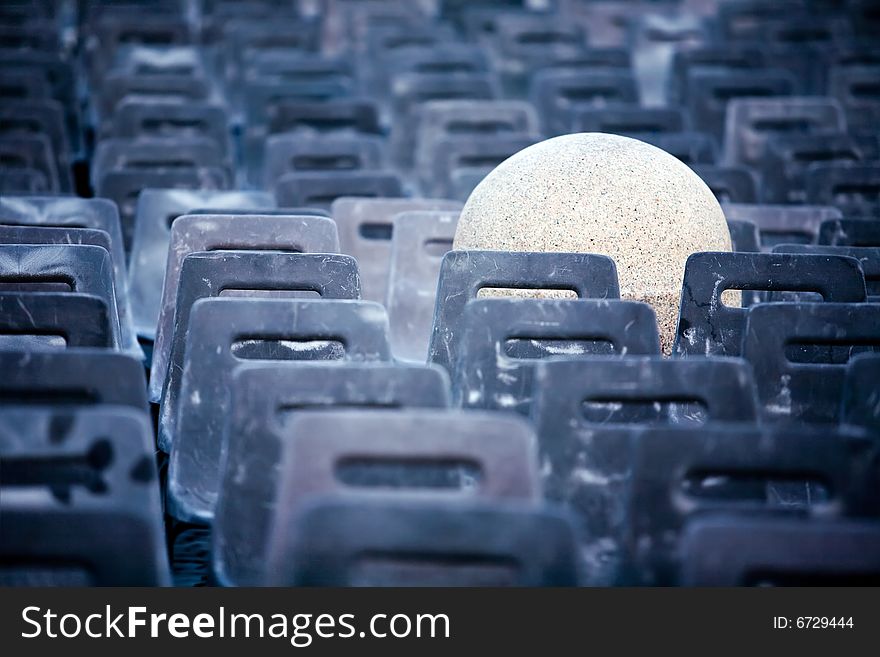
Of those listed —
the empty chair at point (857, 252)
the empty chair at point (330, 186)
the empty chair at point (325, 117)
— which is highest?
the empty chair at point (857, 252)

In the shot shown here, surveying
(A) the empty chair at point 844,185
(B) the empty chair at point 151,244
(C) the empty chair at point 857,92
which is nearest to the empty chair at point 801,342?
(B) the empty chair at point 151,244

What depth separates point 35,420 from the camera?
2.31 m

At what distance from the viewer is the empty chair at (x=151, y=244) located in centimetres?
489

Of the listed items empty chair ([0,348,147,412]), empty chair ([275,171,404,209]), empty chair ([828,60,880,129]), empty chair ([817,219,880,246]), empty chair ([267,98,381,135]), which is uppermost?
empty chair ([0,348,147,412])

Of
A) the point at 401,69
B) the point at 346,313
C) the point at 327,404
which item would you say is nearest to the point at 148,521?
the point at 327,404

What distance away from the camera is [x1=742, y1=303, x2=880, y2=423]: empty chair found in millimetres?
3238

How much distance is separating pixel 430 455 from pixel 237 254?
148 cm

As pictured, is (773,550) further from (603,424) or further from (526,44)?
(526,44)

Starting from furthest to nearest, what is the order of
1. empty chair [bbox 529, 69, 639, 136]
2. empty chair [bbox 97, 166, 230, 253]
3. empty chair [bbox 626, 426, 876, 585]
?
empty chair [bbox 529, 69, 639, 136]
empty chair [bbox 97, 166, 230, 253]
empty chair [bbox 626, 426, 876, 585]

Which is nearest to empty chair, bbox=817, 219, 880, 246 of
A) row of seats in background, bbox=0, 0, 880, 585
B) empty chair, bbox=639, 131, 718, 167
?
row of seats in background, bbox=0, 0, 880, 585

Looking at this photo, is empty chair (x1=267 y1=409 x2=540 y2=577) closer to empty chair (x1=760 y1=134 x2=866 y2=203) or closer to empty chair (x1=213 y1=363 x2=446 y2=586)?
empty chair (x1=213 y1=363 x2=446 y2=586)

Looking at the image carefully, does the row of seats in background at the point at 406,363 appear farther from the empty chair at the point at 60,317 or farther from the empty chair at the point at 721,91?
the empty chair at the point at 721,91

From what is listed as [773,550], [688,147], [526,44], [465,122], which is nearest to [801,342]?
[773,550]

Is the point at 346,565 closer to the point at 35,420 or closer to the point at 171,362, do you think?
the point at 35,420
